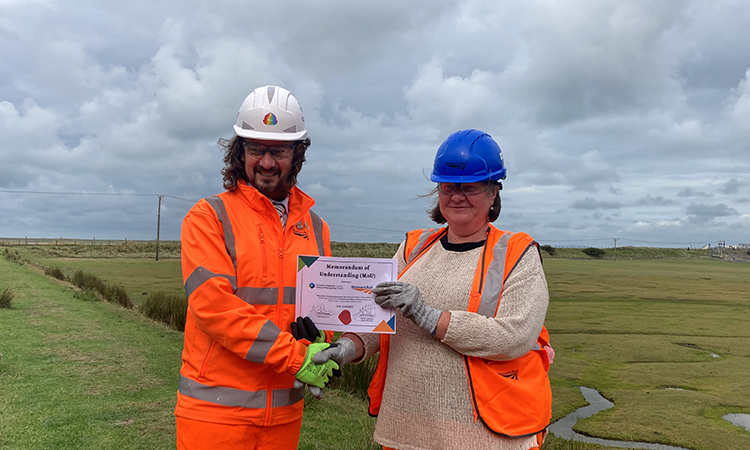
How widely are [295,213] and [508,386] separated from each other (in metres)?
1.26

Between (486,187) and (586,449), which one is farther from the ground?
(486,187)

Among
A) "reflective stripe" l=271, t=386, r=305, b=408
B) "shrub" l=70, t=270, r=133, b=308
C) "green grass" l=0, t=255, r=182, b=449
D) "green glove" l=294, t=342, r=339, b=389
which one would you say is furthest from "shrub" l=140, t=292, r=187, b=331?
"green glove" l=294, t=342, r=339, b=389

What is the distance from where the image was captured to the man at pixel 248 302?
203 centimetres

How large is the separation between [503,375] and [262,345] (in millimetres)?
995

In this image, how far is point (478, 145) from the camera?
7.07 feet

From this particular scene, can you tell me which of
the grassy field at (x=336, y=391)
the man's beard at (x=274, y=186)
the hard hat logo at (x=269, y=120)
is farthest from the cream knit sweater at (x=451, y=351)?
the grassy field at (x=336, y=391)

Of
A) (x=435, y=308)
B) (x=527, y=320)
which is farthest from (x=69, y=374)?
(x=527, y=320)

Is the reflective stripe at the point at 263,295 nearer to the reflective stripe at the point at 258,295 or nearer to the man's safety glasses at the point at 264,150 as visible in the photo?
the reflective stripe at the point at 258,295

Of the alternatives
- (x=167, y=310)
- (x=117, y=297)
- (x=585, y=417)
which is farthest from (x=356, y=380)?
(x=117, y=297)

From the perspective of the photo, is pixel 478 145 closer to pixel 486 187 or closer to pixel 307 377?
pixel 486 187

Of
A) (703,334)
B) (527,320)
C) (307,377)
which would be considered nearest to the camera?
(527,320)

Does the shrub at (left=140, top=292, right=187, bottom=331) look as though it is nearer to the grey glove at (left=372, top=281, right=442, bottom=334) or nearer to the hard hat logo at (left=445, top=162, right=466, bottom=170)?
the grey glove at (left=372, top=281, right=442, bottom=334)

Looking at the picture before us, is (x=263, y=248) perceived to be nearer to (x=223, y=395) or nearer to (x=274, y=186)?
(x=274, y=186)

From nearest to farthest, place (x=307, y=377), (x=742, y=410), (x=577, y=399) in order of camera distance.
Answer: (x=307, y=377), (x=742, y=410), (x=577, y=399)
